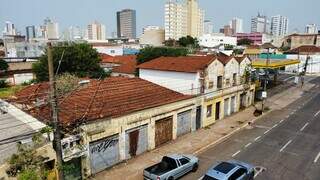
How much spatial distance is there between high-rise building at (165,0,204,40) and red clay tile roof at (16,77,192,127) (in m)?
156

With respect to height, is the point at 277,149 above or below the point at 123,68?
below

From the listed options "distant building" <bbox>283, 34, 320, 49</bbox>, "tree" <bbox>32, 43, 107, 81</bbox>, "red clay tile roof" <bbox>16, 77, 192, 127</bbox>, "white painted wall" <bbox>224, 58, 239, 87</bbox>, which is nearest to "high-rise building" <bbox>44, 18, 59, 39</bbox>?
"red clay tile roof" <bbox>16, 77, 192, 127</bbox>

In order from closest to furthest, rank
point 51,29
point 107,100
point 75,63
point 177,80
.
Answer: point 51,29 < point 107,100 < point 177,80 < point 75,63

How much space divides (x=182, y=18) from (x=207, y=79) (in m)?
163

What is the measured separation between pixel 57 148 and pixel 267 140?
20.5 m

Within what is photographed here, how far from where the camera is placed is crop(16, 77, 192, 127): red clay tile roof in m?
20.4

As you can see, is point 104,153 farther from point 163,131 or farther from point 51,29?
point 51,29

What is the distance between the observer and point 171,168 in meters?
18.4

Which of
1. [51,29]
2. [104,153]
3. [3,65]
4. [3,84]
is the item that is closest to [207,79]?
[104,153]

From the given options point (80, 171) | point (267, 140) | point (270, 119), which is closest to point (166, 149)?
point (80, 171)

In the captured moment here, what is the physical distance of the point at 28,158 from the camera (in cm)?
1464

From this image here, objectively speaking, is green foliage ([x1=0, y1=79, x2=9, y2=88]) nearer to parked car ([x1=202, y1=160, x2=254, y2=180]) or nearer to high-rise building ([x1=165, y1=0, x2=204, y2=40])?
parked car ([x1=202, y1=160, x2=254, y2=180])

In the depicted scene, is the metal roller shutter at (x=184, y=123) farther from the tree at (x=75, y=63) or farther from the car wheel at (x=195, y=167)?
the tree at (x=75, y=63)

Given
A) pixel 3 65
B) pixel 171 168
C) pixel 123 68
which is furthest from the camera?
pixel 3 65
